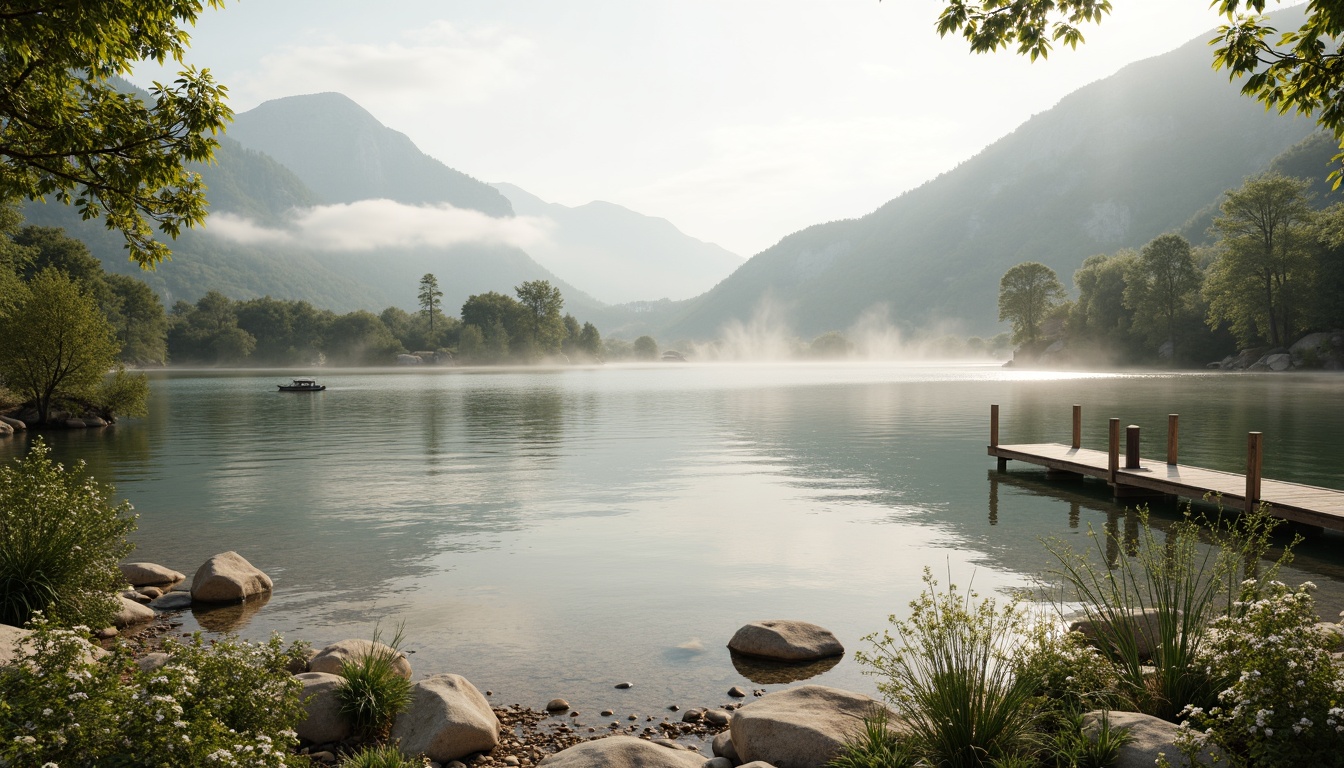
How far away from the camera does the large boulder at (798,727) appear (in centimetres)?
764

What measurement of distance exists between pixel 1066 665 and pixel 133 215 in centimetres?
1429

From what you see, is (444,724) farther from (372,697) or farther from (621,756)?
(621,756)

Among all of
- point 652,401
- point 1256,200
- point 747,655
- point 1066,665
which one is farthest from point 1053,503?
point 1256,200

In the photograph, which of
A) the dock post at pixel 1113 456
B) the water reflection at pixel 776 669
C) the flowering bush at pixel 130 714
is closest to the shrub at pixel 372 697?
the flowering bush at pixel 130 714

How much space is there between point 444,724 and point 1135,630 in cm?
813

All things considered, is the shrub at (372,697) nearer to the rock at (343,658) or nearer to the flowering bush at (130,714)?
the rock at (343,658)

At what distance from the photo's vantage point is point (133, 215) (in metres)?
12.9

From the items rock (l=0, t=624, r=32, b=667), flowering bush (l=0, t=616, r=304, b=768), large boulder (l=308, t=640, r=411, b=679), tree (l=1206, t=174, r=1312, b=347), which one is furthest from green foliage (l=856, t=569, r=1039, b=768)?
tree (l=1206, t=174, r=1312, b=347)

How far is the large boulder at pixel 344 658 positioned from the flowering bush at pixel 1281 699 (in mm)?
7876

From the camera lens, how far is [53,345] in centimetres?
4684

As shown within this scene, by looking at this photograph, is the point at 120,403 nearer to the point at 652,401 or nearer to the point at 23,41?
→ the point at 652,401

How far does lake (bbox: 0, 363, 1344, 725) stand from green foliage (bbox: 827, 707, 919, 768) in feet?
9.42

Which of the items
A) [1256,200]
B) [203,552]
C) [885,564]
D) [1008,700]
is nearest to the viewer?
[1008,700]

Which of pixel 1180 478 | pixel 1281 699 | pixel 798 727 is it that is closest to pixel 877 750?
pixel 798 727
